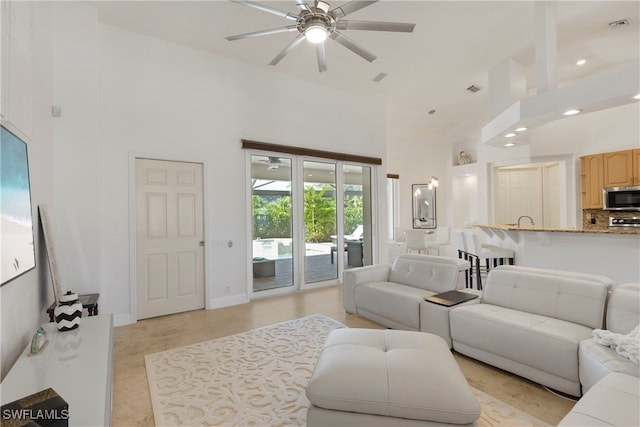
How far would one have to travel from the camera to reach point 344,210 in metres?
5.89

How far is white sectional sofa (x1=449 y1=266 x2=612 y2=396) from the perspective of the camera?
85.1 inches

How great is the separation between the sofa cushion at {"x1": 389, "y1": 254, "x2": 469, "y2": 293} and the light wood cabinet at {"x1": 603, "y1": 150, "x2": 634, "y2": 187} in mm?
4623

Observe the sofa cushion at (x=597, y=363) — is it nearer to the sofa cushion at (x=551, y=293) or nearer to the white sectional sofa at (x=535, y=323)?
the white sectional sofa at (x=535, y=323)

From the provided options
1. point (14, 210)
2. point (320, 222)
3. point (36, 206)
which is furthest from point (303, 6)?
point (320, 222)

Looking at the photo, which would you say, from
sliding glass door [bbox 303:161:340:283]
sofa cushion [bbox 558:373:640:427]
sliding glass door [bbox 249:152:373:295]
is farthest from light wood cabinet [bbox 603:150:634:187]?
sofa cushion [bbox 558:373:640:427]

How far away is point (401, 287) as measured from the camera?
11.9 feet

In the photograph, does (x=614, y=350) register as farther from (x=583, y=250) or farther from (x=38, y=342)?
(x=38, y=342)

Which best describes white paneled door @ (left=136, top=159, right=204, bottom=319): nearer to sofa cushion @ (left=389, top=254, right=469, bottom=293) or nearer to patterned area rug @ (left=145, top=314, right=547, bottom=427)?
patterned area rug @ (left=145, top=314, right=547, bottom=427)

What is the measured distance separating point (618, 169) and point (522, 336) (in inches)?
219

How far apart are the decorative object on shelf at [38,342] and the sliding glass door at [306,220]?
2843mm

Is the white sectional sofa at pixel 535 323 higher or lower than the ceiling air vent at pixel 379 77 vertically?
lower

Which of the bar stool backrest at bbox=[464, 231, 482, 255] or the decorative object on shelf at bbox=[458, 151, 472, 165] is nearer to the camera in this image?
the bar stool backrest at bbox=[464, 231, 482, 255]

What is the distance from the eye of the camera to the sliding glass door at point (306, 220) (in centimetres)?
498

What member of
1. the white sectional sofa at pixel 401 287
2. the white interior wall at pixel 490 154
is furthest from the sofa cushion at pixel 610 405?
the white interior wall at pixel 490 154
